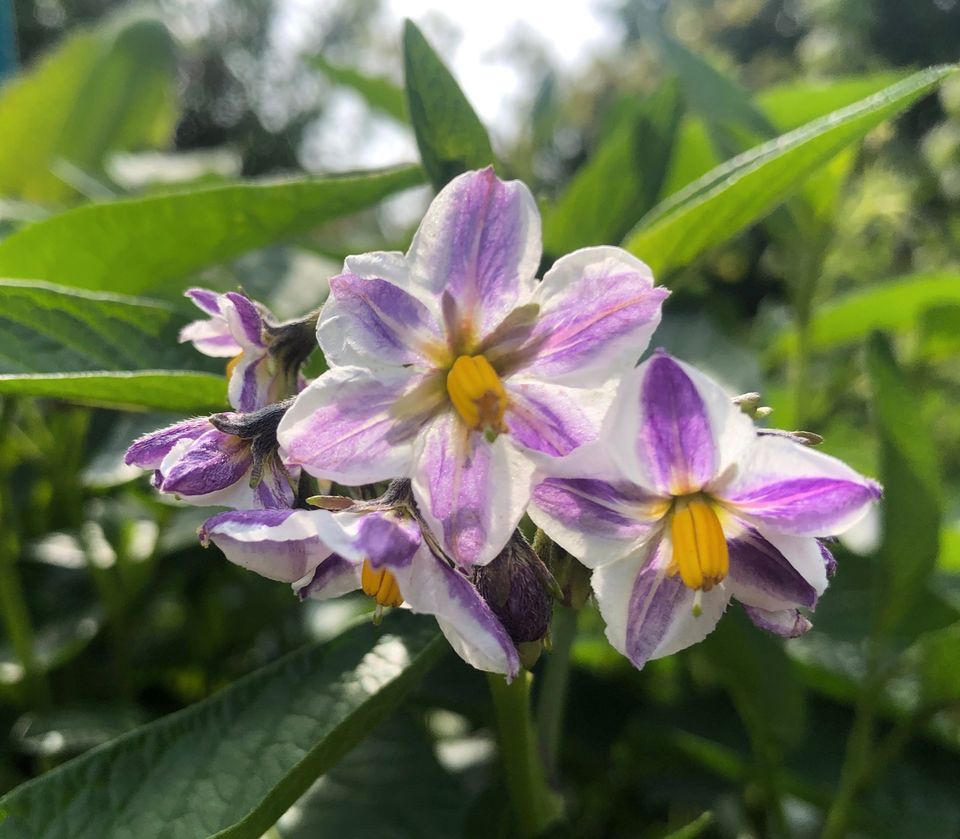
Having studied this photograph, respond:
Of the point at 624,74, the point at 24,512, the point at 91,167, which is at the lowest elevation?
the point at 624,74

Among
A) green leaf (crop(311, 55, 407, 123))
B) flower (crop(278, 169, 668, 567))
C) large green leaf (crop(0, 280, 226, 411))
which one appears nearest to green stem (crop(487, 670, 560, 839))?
flower (crop(278, 169, 668, 567))

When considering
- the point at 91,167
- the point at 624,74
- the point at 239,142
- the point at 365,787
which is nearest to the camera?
the point at 365,787

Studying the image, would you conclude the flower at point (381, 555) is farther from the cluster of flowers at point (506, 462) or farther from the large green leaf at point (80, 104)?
the large green leaf at point (80, 104)

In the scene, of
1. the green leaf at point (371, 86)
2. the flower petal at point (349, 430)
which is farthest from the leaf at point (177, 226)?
the green leaf at point (371, 86)

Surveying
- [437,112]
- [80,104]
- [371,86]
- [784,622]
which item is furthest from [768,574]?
[80,104]

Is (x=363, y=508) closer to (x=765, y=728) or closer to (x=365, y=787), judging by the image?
(x=365, y=787)

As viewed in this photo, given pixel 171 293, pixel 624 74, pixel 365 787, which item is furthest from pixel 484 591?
pixel 624 74

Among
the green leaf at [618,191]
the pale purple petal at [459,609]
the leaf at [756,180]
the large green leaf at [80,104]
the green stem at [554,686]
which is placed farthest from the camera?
the large green leaf at [80,104]
